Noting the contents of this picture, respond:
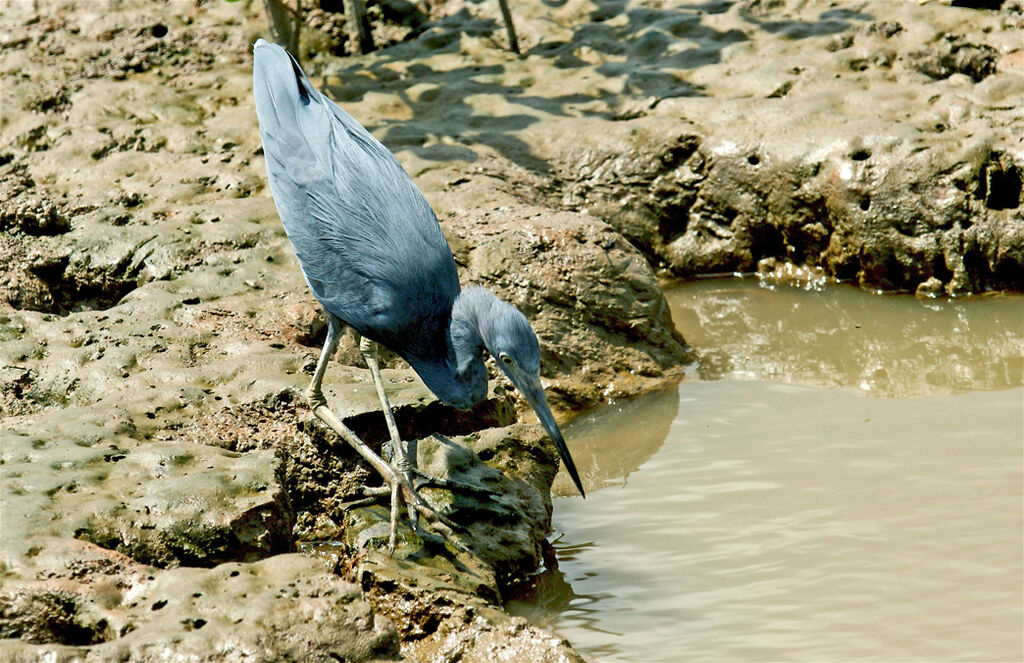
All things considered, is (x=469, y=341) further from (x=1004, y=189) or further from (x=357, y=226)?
(x=1004, y=189)

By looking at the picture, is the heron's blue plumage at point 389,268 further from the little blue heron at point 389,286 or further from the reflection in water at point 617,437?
the reflection in water at point 617,437

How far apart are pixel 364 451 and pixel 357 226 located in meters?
0.83

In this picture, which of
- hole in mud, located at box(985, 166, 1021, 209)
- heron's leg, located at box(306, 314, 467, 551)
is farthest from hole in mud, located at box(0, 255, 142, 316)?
hole in mud, located at box(985, 166, 1021, 209)

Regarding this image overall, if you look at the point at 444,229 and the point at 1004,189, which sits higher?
the point at 444,229

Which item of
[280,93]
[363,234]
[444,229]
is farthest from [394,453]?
[444,229]

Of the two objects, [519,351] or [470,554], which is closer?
[519,351]

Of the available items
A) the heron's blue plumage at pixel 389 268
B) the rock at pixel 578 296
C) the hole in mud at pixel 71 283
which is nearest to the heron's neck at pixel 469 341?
→ the heron's blue plumage at pixel 389 268

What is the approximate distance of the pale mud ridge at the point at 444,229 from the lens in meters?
3.13

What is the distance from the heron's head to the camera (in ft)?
11.5

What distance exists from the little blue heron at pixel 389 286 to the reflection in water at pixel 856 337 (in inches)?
91.8

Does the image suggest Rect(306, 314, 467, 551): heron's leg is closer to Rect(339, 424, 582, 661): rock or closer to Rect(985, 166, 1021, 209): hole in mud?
Rect(339, 424, 582, 661): rock

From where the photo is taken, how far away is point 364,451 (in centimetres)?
385

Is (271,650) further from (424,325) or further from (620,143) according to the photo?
(620,143)

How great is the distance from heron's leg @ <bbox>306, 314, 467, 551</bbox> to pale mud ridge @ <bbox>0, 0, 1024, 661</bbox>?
10cm
